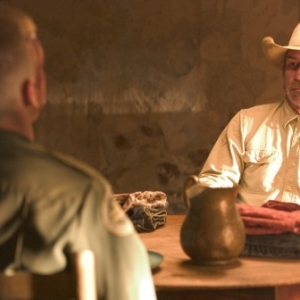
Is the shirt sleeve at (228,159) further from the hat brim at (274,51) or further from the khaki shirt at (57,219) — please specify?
the khaki shirt at (57,219)

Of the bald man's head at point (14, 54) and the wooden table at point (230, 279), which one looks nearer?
the bald man's head at point (14, 54)

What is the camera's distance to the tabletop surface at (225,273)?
4.25 ft

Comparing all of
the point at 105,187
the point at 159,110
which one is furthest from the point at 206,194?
the point at 159,110

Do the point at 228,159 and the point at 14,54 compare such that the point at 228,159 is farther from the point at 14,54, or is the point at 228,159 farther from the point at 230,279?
the point at 14,54

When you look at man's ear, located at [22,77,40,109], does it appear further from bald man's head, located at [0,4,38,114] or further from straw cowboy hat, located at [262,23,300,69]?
straw cowboy hat, located at [262,23,300,69]

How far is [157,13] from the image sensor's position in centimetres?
339

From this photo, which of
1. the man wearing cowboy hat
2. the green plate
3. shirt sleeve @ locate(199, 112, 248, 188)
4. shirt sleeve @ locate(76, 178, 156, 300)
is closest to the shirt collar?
the man wearing cowboy hat

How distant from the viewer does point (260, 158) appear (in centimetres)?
246

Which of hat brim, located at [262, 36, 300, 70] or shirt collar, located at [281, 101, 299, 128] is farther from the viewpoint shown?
hat brim, located at [262, 36, 300, 70]

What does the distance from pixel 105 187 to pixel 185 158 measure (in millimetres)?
2532

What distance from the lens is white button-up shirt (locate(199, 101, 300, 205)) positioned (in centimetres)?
242

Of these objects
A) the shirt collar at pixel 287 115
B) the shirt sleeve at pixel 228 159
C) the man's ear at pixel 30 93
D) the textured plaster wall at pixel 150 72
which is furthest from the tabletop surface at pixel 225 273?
the textured plaster wall at pixel 150 72

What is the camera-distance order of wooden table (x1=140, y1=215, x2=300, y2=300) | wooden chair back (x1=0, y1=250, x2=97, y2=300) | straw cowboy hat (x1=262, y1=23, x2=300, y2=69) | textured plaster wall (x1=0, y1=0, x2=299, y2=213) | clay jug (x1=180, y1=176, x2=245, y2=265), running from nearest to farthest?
wooden chair back (x1=0, y1=250, x2=97, y2=300)
wooden table (x1=140, y1=215, x2=300, y2=300)
clay jug (x1=180, y1=176, x2=245, y2=265)
straw cowboy hat (x1=262, y1=23, x2=300, y2=69)
textured plaster wall (x1=0, y1=0, x2=299, y2=213)

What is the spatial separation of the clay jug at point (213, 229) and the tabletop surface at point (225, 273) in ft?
0.09
